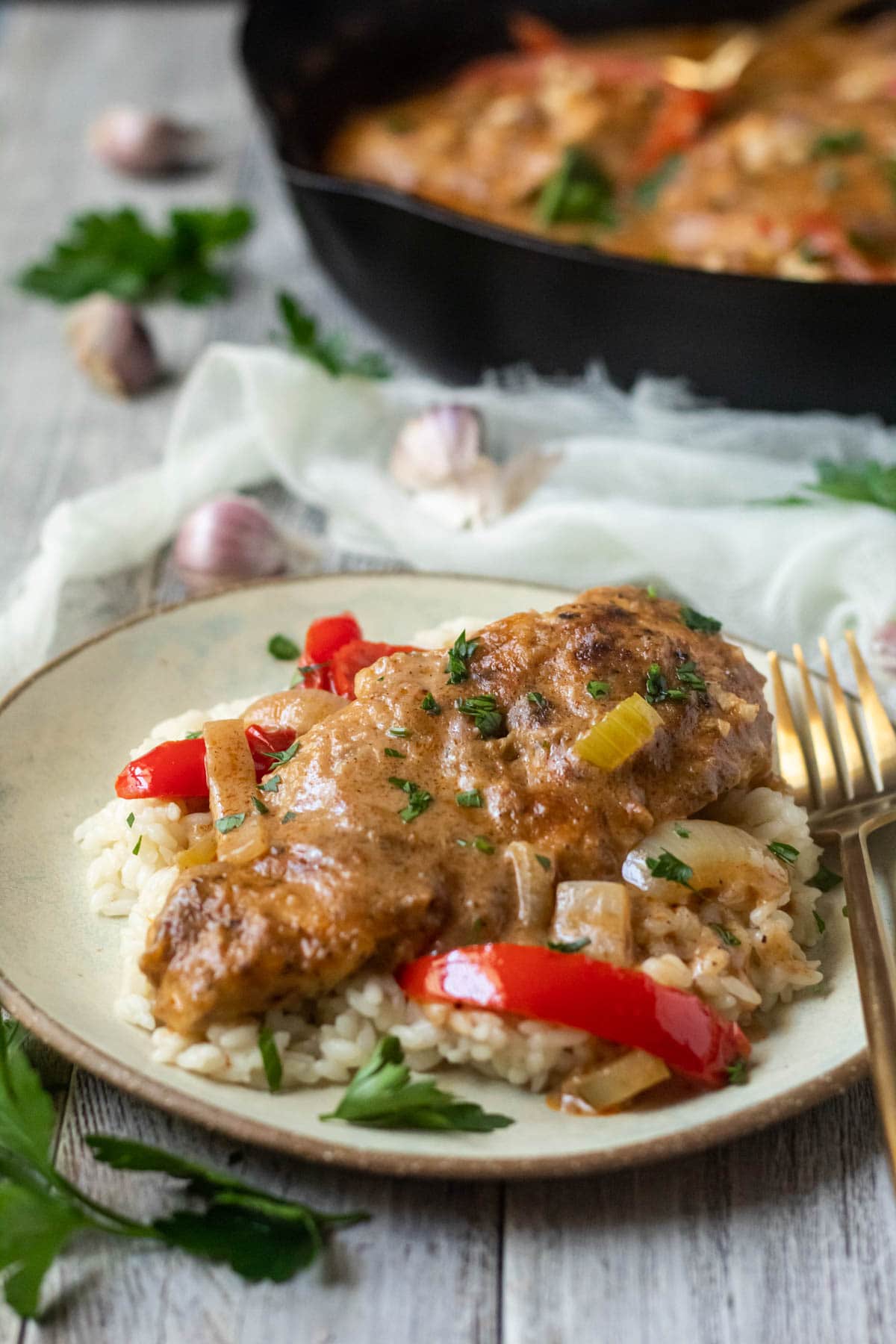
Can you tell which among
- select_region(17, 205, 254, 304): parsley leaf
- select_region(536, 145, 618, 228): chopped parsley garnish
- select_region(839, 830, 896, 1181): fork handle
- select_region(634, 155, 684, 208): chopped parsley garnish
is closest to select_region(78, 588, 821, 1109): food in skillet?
select_region(839, 830, 896, 1181): fork handle

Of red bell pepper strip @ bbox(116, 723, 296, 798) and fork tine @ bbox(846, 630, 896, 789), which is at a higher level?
red bell pepper strip @ bbox(116, 723, 296, 798)

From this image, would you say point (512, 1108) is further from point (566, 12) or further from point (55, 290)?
point (566, 12)

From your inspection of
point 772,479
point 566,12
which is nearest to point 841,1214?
Answer: point 772,479

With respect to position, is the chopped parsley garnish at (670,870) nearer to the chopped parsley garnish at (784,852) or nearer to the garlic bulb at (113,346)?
the chopped parsley garnish at (784,852)

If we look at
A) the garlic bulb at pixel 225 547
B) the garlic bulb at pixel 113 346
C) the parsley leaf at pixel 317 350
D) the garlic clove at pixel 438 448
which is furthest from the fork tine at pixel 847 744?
the garlic bulb at pixel 113 346

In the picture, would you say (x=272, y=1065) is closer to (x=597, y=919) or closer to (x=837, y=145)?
(x=597, y=919)

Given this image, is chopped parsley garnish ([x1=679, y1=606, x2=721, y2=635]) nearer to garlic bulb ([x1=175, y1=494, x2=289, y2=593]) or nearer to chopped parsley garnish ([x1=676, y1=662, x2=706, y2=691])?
chopped parsley garnish ([x1=676, y1=662, x2=706, y2=691])
